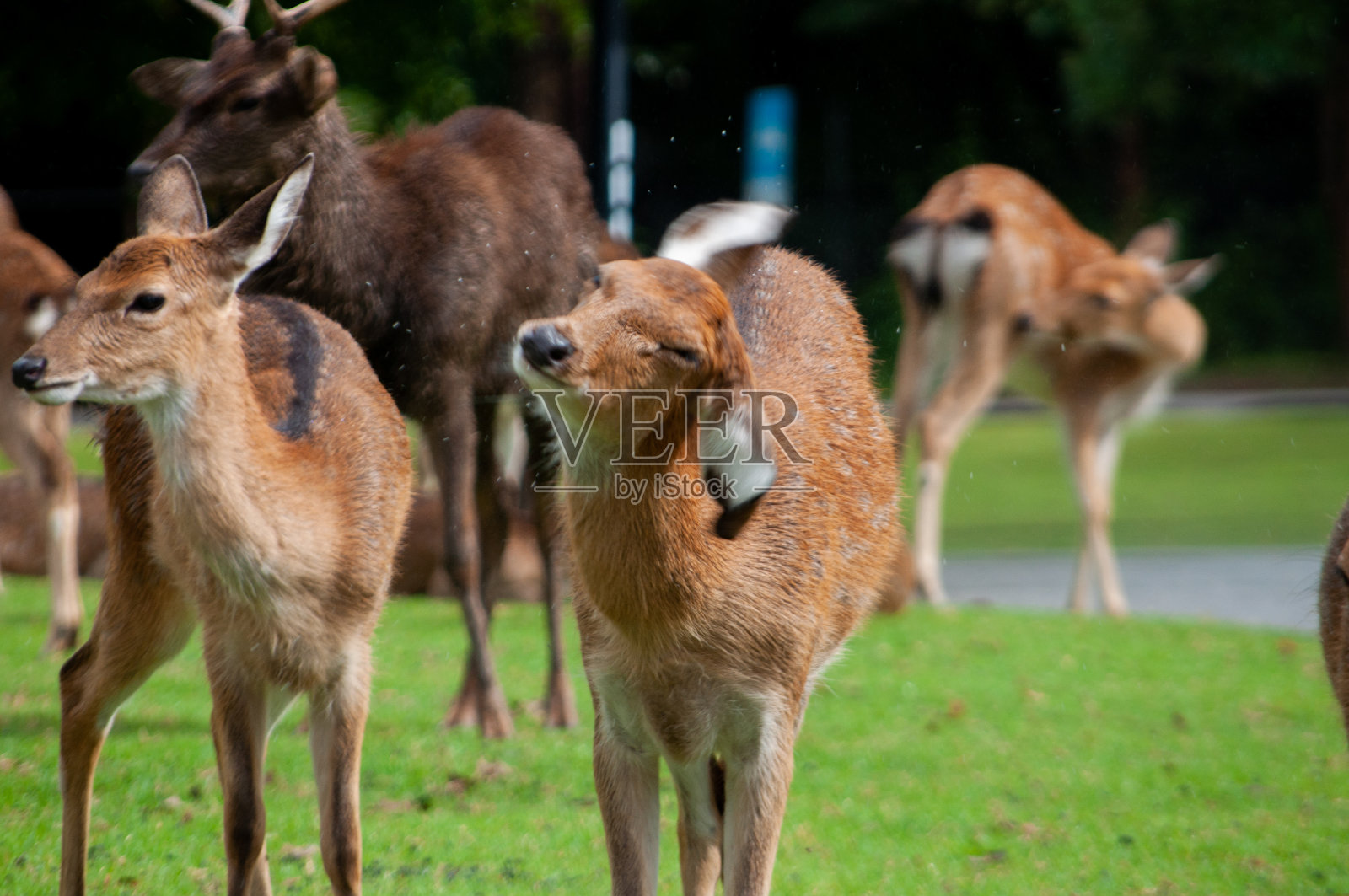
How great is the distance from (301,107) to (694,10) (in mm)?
22961

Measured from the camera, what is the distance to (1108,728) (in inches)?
286

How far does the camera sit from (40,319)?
7910 millimetres

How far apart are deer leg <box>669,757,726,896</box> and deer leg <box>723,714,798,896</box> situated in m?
0.30

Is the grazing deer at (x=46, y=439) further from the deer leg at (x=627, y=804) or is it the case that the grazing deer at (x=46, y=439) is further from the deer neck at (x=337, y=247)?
the deer leg at (x=627, y=804)

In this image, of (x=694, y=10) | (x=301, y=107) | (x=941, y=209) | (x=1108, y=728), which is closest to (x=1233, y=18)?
(x=694, y=10)

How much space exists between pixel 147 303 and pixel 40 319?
466cm

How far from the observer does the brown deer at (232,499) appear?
3738mm

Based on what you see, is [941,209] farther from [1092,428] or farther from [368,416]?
[368,416]

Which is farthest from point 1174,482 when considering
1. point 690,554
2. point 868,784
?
point 690,554

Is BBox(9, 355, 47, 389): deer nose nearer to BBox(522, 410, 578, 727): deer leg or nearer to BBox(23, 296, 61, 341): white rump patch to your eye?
BBox(522, 410, 578, 727): deer leg

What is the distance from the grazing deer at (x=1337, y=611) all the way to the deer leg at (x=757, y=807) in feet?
5.70

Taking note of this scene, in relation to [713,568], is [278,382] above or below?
above

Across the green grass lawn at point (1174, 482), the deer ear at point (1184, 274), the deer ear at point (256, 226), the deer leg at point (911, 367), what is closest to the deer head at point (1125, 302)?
the deer ear at point (1184, 274)

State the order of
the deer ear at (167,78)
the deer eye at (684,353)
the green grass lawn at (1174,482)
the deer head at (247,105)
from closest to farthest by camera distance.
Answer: the deer eye at (684,353), the deer head at (247,105), the deer ear at (167,78), the green grass lawn at (1174,482)
